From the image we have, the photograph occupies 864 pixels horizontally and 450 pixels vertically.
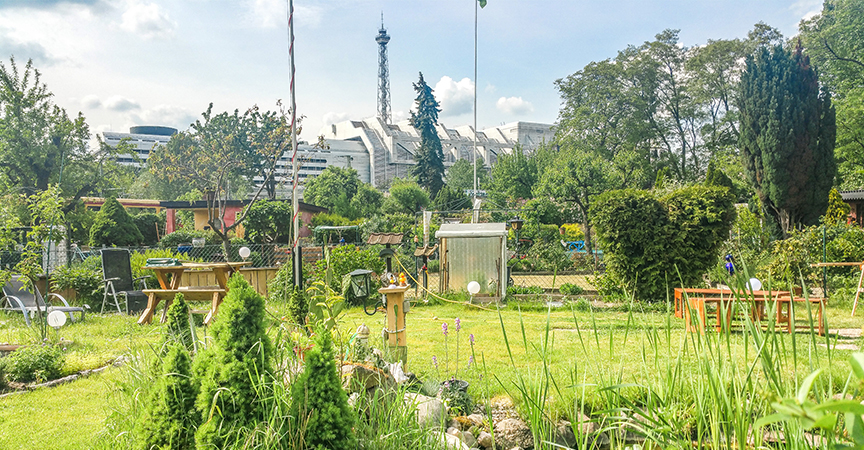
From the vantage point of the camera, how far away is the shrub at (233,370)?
215 centimetres

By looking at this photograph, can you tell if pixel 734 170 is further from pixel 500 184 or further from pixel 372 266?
pixel 372 266

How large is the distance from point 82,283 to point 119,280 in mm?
870

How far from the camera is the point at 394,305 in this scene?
161 inches

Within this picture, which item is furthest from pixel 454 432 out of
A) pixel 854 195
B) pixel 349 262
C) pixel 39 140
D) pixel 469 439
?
pixel 39 140

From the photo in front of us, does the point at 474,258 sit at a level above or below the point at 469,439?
above

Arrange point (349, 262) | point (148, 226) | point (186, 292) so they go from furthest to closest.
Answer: point (148, 226) → point (349, 262) → point (186, 292)

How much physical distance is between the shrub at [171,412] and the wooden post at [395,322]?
6.12ft

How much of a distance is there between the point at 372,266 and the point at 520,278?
551cm

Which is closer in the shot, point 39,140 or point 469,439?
point 469,439

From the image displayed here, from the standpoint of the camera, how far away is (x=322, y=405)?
218 centimetres

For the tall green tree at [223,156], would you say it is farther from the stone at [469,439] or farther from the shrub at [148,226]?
the stone at [469,439]

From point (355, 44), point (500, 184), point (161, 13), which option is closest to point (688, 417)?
point (161, 13)

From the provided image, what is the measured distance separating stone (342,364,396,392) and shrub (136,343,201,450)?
35.7 inches

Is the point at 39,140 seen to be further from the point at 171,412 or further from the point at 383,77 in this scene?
the point at 383,77
